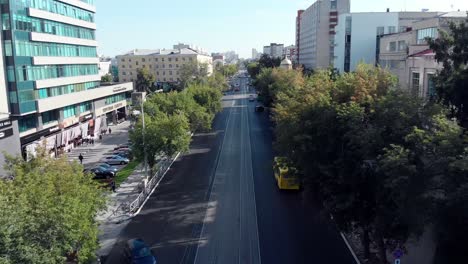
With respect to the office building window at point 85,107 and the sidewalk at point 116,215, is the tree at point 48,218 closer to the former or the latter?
the sidewalk at point 116,215

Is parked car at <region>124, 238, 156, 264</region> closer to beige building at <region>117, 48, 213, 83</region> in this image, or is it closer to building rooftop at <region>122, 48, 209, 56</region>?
beige building at <region>117, 48, 213, 83</region>

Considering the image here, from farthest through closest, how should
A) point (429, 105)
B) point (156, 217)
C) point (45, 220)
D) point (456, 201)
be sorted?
point (156, 217) < point (429, 105) < point (45, 220) < point (456, 201)

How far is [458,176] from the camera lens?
9828mm

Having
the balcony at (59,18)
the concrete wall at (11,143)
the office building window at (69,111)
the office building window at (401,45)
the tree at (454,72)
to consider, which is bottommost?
the concrete wall at (11,143)

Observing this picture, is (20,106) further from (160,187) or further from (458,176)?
(458,176)

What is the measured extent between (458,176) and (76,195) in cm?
1143

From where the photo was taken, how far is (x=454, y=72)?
15352 millimetres

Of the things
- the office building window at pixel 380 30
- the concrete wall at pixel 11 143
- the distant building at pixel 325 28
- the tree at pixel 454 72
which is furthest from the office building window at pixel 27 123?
the distant building at pixel 325 28

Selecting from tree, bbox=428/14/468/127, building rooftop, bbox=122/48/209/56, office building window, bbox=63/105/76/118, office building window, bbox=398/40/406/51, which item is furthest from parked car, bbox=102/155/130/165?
building rooftop, bbox=122/48/209/56

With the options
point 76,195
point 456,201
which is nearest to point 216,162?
point 76,195

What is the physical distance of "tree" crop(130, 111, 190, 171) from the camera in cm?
2605

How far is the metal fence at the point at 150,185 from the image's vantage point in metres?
22.0

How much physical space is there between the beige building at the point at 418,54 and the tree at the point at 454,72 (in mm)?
944

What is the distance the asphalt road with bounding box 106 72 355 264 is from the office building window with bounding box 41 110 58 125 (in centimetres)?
1422
